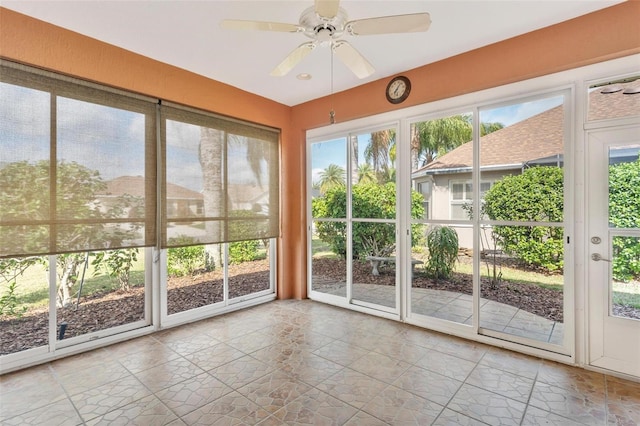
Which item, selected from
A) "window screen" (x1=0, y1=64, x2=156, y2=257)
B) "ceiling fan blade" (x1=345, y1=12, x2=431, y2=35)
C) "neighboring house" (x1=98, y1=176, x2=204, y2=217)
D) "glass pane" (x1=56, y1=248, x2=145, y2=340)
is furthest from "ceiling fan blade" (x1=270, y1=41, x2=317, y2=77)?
"glass pane" (x1=56, y1=248, x2=145, y2=340)

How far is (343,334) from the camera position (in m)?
3.27

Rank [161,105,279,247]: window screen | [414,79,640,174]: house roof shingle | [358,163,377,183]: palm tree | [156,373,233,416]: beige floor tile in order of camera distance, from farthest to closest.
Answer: [358,163,377,183]: palm tree, [161,105,279,247]: window screen, [414,79,640,174]: house roof shingle, [156,373,233,416]: beige floor tile

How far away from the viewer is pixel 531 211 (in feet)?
9.35

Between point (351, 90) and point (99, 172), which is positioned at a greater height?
point (351, 90)

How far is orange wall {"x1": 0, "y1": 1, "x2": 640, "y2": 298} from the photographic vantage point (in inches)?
93.0

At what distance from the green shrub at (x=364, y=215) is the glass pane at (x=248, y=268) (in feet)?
2.92

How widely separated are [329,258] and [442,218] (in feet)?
5.62

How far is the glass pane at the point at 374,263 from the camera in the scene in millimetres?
3801

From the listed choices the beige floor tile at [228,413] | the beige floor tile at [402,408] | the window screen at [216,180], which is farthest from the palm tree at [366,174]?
the beige floor tile at [228,413]

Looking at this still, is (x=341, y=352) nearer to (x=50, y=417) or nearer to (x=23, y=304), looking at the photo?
(x=50, y=417)

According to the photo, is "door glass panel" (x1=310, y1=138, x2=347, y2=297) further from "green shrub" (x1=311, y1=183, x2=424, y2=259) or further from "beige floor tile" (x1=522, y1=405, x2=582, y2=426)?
"beige floor tile" (x1=522, y1=405, x2=582, y2=426)

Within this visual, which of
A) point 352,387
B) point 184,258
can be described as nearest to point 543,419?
point 352,387

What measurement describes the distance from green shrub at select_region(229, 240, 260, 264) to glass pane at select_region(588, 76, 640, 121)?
3.85 meters

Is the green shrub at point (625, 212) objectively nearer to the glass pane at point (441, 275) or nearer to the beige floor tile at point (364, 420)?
the glass pane at point (441, 275)
